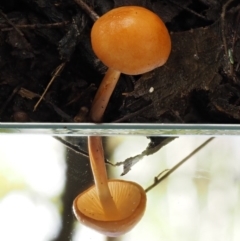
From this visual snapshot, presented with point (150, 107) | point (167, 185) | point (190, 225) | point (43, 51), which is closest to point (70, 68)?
point (43, 51)

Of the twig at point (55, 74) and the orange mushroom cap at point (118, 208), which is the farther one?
the twig at point (55, 74)

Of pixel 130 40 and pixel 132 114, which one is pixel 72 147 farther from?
pixel 130 40

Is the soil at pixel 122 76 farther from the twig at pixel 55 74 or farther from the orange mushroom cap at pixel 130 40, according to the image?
the orange mushroom cap at pixel 130 40

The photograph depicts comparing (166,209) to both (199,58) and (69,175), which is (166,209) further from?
(199,58)

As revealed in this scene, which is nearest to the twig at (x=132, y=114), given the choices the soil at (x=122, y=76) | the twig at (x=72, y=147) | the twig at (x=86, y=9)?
the soil at (x=122, y=76)

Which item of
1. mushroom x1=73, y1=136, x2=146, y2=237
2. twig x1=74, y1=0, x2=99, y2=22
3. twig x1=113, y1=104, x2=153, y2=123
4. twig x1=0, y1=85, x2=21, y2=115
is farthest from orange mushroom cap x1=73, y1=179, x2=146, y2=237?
twig x1=74, y1=0, x2=99, y2=22

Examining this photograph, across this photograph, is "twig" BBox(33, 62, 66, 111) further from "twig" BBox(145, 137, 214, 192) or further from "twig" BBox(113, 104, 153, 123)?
"twig" BBox(145, 137, 214, 192)
